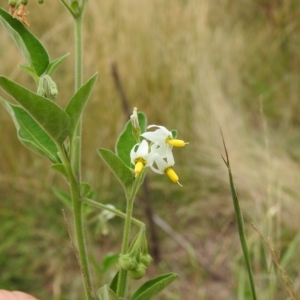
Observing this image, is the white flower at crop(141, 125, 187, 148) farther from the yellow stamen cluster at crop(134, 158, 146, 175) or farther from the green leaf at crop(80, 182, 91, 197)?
the green leaf at crop(80, 182, 91, 197)

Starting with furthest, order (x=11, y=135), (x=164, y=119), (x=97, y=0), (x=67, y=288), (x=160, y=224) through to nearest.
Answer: (x=97, y=0) < (x=164, y=119) < (x=11, y=135) < (x=160, y=224) < (x=67, y=288)

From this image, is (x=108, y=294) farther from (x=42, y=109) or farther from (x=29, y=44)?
(x=29, y=44)

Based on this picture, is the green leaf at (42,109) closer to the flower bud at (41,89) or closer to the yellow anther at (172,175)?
the flower bud at (41,89)

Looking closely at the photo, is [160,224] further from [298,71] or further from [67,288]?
[298,71]

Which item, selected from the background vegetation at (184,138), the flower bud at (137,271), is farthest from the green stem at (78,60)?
the background vegetation at (184,138)

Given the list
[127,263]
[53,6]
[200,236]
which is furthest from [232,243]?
[53,6]

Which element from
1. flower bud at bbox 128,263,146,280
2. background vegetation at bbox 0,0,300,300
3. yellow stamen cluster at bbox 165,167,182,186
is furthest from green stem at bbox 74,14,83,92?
background vegetation at bbox 0,0,300,300

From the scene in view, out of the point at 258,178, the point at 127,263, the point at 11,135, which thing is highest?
the point at 127,263
